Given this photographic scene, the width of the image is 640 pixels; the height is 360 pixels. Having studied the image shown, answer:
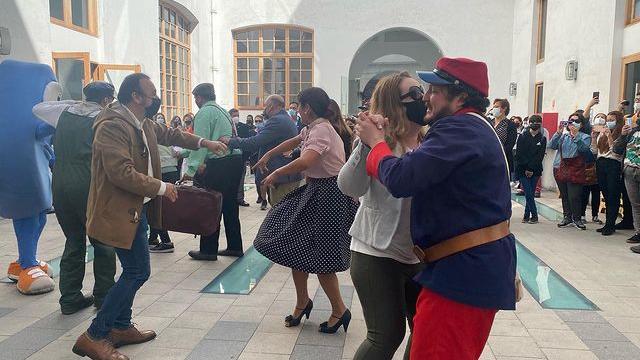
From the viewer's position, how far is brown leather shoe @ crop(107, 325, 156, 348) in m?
3.56

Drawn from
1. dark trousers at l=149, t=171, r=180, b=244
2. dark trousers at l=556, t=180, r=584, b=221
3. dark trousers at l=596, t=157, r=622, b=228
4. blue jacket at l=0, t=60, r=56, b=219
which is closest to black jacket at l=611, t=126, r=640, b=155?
dark trousers at l=596, t=157, r=622, b=228

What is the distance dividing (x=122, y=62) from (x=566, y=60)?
31.2 ft

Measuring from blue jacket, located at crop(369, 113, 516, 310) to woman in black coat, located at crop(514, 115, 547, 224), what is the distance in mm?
6743

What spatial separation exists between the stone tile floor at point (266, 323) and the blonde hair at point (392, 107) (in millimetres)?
1658

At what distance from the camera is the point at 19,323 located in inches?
159

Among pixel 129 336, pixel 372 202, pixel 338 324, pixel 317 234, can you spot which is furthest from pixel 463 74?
pixel 129 336

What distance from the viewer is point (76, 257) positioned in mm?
4230

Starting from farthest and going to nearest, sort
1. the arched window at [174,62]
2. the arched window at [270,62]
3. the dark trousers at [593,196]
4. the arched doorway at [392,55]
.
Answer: the arched doorway at [392,55] < the arched window at [270,62] < the arched window at [174,62] < the dark trousers at [593,196]

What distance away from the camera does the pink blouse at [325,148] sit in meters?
3.64

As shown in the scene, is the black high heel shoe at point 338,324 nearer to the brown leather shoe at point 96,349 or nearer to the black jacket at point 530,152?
the brown leather shoe at point 96,349

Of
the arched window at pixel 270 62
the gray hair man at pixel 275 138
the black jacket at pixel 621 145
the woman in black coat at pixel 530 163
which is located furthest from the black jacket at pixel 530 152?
the arched window at pixel 270 62

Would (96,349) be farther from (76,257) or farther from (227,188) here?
(227,188)

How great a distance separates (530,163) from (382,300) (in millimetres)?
6583

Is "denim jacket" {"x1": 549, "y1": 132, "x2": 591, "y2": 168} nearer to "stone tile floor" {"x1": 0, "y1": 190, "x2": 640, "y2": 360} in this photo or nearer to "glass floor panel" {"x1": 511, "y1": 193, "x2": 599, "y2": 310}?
"glass floor panel" {"x1": 511, "y1": 193, "x2": 599, "y2": 310}
